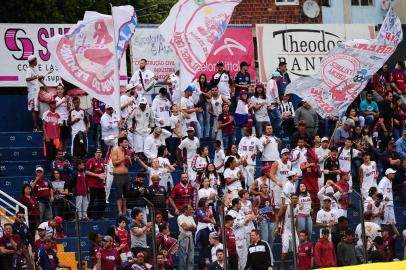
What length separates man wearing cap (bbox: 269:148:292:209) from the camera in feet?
111

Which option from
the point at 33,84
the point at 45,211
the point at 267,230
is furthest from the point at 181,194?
the point at 33,84

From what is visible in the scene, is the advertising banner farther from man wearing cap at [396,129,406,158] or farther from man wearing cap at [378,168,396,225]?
man wearing cap at [378,168,396,225]

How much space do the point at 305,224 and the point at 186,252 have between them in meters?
2.22

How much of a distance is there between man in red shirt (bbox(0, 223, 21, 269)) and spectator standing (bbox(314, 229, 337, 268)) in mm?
5264

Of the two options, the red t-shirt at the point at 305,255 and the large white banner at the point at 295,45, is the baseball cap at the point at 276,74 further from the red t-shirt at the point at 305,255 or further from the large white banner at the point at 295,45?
the red t-shirt at the point at 305,255

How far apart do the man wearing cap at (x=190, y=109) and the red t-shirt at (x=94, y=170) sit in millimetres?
3419

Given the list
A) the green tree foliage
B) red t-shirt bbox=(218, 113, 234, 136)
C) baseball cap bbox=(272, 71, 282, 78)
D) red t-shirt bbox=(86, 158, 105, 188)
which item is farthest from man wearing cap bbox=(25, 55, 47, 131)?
the green tree foliage

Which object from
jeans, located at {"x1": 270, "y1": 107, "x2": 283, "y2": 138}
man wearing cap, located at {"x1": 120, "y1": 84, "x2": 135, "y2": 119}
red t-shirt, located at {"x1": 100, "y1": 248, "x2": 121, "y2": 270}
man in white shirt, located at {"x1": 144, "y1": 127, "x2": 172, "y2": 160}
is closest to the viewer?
red t-shirt, located at {"x1": 100, "y1": 248, "x2": 121, "y2": 270}

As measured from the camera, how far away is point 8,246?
29.7 metres

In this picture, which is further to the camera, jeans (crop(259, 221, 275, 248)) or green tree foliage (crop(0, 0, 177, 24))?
green tree foliage (crop(0, 0, 177, 24))

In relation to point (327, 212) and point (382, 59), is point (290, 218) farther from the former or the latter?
point (382, 59)

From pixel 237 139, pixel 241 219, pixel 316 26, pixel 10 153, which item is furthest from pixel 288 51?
pixel 241 219

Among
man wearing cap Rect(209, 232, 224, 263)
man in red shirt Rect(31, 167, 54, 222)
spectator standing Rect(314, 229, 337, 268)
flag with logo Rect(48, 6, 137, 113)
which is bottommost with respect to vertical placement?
spectator standing Rect(314, 229, 337, 268)

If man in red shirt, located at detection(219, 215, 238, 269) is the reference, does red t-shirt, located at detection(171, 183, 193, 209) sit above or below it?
above
